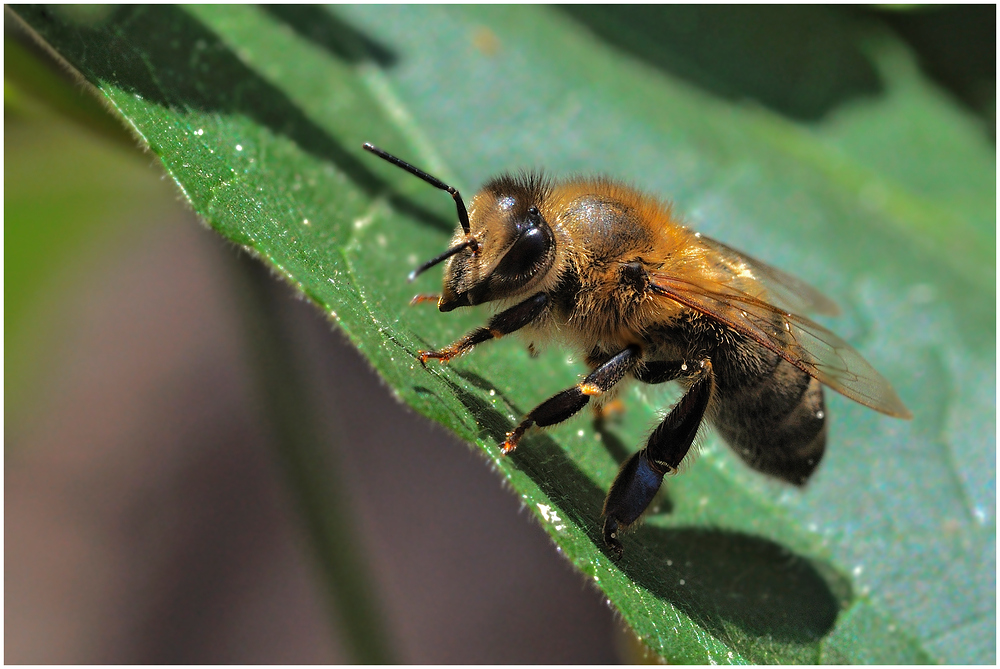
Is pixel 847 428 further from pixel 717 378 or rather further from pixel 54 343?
pixel 54 343

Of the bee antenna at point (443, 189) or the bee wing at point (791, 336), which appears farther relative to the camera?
the bee wing at point (791, 336)

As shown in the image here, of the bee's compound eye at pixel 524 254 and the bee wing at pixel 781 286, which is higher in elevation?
the bee's compound eye at pixel 524 254

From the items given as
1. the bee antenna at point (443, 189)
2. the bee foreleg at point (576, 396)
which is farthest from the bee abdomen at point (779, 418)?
the bee antenna at point (443, 189)

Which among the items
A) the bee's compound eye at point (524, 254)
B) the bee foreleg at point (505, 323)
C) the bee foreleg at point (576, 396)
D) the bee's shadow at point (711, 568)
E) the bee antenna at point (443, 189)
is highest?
the bee antenna at point (443, 189)

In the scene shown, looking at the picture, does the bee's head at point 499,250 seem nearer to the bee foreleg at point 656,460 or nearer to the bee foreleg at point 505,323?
the bee foreleg at point 505,323

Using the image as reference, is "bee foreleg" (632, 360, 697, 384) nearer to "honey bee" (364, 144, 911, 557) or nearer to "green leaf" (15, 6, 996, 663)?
"honey bee" (364, 144, 911, 557)

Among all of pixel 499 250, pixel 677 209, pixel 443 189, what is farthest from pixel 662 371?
pixel 677 209
